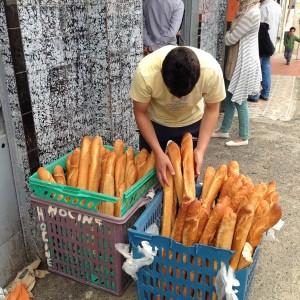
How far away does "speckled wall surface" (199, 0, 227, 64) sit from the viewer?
17.4ft

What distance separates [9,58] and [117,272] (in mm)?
1386

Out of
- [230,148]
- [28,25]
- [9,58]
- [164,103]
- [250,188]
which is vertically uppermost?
[28,25]

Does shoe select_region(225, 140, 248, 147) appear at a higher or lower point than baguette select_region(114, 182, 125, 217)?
lower

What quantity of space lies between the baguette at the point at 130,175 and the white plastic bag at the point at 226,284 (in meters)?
0.74

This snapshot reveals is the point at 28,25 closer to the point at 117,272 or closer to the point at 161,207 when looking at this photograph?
the point at 161,207

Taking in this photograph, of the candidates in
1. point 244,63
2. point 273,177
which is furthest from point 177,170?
point 244,63

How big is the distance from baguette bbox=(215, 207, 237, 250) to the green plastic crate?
0.53m

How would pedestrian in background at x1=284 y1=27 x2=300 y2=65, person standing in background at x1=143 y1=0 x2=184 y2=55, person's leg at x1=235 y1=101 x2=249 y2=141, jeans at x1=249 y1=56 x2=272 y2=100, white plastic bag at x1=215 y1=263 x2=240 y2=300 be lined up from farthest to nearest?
pedestrian in background at x1=284 y1=27 x2=300 y2=65 < jeans at x1=249 y1=56 x2=272 y2=100 < person's leg at x1=235 y1=101 x2=249 y2=141 < person standing in background at x1=143 y1=0 x2=184 y2=55 < white plastic bag at x1=215 y1=263 x2=240 y2=300

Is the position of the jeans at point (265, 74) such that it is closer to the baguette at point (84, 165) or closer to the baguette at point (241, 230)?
the baguette at point (84, 165)

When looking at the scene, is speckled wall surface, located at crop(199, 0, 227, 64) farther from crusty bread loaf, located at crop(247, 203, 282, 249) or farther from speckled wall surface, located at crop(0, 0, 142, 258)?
crusty bread loaf, located at crop(247, 203, 282, 249)

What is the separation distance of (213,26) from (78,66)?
334 centimetres

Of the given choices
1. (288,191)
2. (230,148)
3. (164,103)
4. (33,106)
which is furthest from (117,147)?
(230,148)

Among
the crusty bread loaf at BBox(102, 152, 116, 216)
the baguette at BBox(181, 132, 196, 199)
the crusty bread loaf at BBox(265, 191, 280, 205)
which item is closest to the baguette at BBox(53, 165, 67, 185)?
the crusty bread loaf at BBox(102, 152, 116, 216)

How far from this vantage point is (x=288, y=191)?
148 inches
